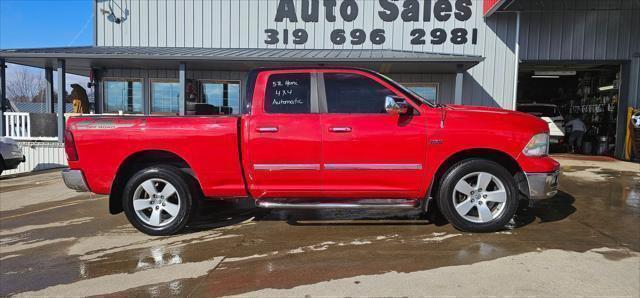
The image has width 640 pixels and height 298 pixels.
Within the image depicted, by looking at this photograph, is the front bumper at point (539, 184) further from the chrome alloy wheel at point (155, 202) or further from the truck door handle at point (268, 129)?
the chrome alloy wheel at point (155, 202)

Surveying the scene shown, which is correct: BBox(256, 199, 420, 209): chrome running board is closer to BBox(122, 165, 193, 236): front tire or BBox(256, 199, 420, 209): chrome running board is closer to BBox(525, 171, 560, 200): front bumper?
BBox(122, 165, 193, 236): front tire

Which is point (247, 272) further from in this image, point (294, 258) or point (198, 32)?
point (198, 32)

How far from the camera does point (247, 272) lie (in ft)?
13.2

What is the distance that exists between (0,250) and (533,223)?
20.8 feet

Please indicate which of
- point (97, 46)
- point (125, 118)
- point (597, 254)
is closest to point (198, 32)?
point (97, 46)

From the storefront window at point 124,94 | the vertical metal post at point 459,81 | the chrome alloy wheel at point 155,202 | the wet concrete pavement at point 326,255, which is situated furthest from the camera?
the storefront window at point 124,94

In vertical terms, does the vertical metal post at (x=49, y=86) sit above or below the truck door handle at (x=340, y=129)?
above

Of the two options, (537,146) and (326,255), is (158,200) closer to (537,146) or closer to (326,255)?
(326,255)

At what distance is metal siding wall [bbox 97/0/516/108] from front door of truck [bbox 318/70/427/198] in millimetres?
10200

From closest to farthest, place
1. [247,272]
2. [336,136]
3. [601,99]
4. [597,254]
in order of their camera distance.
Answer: [247,272] < [597,254] < [336,136] < [601,99]

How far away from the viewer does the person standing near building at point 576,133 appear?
16.0m

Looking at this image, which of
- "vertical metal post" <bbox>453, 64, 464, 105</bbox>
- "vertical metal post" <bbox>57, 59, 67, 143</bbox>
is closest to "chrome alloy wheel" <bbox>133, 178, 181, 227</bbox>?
"vertical metal post" <bbox>453, 64, 464, 105</bbox>

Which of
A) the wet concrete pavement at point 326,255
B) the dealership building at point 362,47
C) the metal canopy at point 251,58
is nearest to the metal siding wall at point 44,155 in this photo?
the dealership building at point 362,47

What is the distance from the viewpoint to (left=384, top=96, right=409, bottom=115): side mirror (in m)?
4.65
